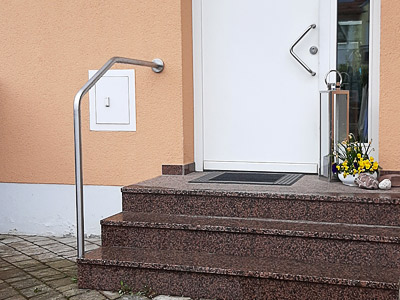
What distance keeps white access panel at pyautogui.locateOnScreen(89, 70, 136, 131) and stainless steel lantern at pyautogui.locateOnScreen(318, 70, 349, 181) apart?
4.41 ft

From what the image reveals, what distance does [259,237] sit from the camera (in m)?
3.14

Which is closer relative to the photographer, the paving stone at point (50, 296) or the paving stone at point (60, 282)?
the paving stone at point (50, 296)

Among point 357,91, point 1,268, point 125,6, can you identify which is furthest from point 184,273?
point 125,6

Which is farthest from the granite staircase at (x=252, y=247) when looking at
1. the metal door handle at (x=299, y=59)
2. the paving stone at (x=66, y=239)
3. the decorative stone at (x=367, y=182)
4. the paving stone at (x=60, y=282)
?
the metal door handle at (x=299, y=59)

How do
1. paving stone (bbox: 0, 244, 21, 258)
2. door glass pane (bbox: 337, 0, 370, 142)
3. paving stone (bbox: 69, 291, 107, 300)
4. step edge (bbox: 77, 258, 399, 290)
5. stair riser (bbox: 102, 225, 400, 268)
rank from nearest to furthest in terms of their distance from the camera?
step edge (bbox: 77, 258, 399, 290) → stair riser (bbox: 102, 225, 400, 268) → paving stone (bbox: 69, 291, 107, 300) → door glass pane (bbox: 337, 0, 370, 142) → paving stone (bbox: 0, 244, 21, 258)

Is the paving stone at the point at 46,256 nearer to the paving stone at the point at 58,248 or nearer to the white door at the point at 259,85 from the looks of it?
the paving stone at the point at 58,248

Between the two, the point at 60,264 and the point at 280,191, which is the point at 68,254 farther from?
the point at 280,191

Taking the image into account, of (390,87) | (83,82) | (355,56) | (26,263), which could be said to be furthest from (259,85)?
(26,263)

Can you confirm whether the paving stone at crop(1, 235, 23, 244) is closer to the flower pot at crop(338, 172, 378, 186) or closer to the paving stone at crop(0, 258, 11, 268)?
the paving stone at crop(0, 258, 11, 268)

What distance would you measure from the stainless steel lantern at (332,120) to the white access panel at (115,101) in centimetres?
134

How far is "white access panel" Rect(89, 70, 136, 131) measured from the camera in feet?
14.1

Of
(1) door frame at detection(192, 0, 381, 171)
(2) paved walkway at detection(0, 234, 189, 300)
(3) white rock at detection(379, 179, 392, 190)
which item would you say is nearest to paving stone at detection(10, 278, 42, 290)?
(2) paved walkway at detection(0, 234, 189, 300)

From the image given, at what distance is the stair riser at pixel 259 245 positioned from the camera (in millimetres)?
2961

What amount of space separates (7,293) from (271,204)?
148cm
